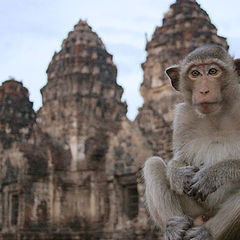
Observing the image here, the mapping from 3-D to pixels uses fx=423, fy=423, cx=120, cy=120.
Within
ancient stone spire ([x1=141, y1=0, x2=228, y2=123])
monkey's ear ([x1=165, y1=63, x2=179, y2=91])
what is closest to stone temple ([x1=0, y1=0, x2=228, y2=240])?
ancient stone spire ([x1=141, y1=0, x2=228, y2=123])

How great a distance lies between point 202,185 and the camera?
2859mm

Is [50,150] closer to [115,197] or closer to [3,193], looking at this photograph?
[3,193]

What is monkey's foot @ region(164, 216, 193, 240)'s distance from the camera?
2848 millimetres

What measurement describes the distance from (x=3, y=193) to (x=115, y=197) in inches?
196

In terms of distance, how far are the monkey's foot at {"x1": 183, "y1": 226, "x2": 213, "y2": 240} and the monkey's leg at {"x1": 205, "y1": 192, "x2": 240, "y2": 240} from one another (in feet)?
0.16

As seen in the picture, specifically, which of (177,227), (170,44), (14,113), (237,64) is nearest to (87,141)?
(14,113)

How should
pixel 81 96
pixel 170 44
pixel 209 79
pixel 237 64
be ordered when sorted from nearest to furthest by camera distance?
pixel 209 79
pixel 237 64
pixel 170 44
pixel 81 96

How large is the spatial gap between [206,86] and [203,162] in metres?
0.59

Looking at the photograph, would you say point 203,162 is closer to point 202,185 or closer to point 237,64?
point 202,185

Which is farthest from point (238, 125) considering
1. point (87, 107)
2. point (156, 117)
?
point (87, 107)

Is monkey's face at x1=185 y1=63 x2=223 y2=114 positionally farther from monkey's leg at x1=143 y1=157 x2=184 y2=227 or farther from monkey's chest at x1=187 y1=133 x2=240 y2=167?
monkey's leg at x1=143 y1=157 x2=184 y2=227

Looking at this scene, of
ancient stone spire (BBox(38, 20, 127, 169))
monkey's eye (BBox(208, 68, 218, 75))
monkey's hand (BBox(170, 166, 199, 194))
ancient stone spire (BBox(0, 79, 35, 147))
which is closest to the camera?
monkey's hand (BBox(170, 166, 199, 194))

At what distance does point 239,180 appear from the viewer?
2.95 meters

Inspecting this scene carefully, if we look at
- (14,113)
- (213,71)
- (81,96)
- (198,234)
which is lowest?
(198,234)
